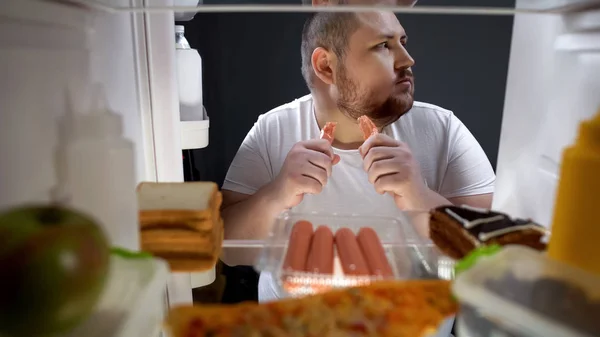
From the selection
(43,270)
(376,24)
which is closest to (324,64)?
(376,24)

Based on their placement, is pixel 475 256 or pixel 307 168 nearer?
pixel 475 256

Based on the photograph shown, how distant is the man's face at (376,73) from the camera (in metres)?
1.32

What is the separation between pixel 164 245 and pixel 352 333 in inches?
12.8

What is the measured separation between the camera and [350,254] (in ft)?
2.33

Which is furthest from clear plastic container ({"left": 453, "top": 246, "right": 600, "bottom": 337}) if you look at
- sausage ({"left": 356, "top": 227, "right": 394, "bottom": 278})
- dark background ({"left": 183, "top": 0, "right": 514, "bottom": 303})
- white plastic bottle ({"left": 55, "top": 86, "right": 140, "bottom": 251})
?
dark background ({"left": 183, "top": 0, "right": 514, "bottom": 303})

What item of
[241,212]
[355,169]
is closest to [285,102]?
[355,169]

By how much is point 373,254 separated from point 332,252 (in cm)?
7

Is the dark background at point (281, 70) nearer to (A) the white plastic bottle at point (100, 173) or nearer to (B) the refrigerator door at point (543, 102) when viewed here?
(B) the refrigerator door at point (543, 102)

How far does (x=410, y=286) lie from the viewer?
23.3 inches

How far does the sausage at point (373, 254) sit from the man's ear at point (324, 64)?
739 mm

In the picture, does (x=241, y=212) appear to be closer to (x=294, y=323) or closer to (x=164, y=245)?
(x=164, y=245)

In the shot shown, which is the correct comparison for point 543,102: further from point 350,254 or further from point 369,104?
point 369,104

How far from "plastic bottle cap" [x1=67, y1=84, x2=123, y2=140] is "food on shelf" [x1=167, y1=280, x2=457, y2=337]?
28cm

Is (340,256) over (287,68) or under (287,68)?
under
